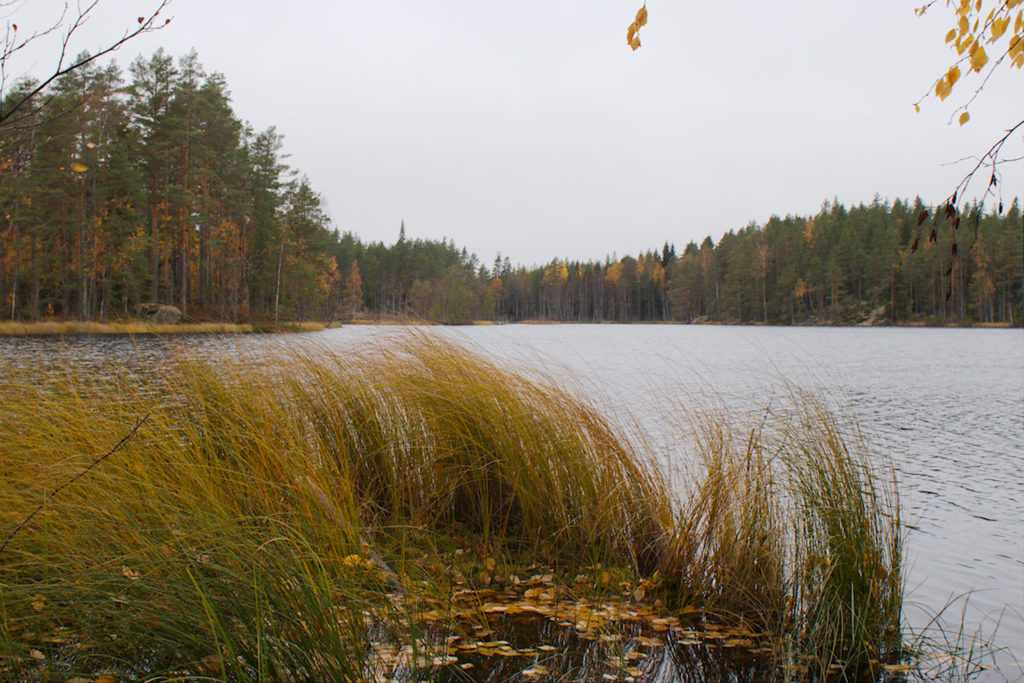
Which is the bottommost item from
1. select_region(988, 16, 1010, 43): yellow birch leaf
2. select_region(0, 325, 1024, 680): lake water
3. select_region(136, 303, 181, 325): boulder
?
select_region(0, 325, 1024, 680): lake water

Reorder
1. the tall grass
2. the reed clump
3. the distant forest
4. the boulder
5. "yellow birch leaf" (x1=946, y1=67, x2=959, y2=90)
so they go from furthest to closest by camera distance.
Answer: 1. the boulder
2. the distant forest
3. the tall grass
4. "yellow birch leaf" (x1=946, y1=67, x2=959, y2=90)
5. the reed clump

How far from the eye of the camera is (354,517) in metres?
3.01

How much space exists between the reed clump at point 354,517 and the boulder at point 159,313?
2988 cm

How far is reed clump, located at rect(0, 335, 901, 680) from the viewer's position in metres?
1.81

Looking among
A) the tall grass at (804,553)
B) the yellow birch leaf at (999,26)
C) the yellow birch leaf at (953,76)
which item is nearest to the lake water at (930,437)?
the tall grass at (804,553)

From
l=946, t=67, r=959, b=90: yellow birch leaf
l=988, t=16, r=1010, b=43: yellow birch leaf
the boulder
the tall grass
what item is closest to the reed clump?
the tall grass

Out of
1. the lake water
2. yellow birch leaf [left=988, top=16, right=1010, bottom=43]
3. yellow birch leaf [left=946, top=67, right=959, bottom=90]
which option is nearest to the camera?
yellow birch leaf [left=988, top=16, right=1010, bottom=43]

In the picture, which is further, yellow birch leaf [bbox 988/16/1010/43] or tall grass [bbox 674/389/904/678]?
tall grass [bbox 674/389/904/678]

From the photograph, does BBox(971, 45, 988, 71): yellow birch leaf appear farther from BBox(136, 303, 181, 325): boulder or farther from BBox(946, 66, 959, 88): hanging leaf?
BBox(136, 303, 181, 325): boulder

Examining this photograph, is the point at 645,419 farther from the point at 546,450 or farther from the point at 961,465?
the point at 546,450

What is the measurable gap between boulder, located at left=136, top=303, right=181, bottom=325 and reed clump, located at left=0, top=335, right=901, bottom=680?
29878 millimetres

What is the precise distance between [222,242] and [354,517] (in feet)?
111

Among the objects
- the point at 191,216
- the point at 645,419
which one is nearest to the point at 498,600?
the point at 645,419

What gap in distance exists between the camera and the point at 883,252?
68.7 meters
